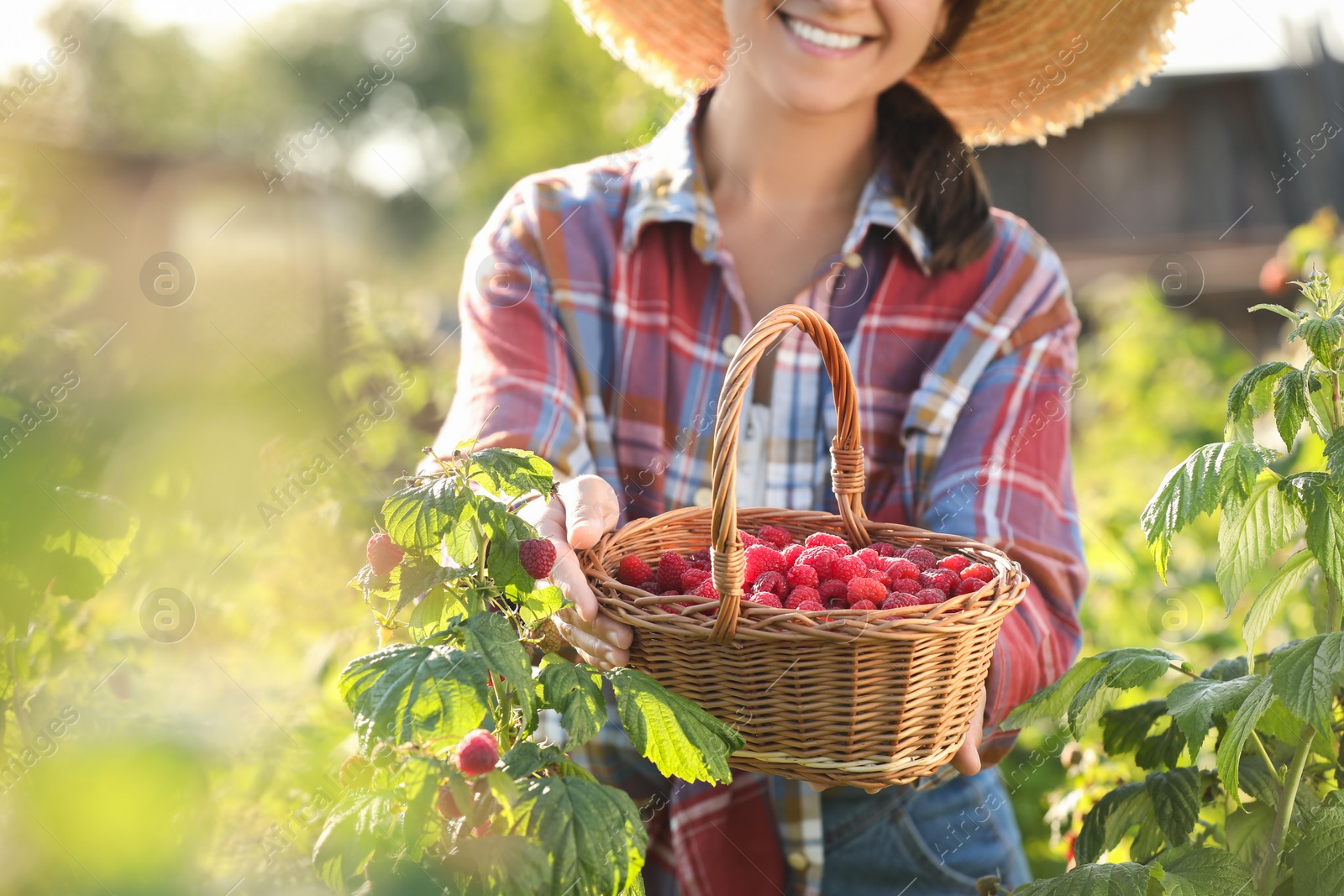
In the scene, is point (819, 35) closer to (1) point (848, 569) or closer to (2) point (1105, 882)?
(1) point (848, 569)

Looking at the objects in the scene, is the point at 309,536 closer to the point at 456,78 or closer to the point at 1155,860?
the point at 1155,860

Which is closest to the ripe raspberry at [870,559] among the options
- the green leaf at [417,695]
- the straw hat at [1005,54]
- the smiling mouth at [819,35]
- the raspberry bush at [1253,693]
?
the raspberry bush at [1253,693]

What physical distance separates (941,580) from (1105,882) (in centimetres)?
35

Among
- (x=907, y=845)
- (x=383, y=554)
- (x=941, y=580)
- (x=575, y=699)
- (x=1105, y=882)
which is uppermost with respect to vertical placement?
(x=383, y=554)

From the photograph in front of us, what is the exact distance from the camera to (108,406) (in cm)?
34

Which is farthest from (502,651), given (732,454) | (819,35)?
(819,35)

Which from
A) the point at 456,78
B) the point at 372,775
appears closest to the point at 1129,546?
the point at 372,775

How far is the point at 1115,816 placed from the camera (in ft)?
4.14

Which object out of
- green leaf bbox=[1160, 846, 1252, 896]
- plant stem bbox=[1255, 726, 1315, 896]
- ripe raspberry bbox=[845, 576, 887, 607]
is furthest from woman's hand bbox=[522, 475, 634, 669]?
plant stem bbox=[1255, 726, 1315, 896]

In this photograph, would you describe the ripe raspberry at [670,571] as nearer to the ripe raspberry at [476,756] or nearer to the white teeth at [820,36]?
the ripe raspberry at [476,756]

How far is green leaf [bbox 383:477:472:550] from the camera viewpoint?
0.92m

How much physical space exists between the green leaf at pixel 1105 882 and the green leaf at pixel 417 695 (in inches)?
25.4

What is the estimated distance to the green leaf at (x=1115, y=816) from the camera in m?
1.24

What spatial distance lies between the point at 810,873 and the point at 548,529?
769 mm
